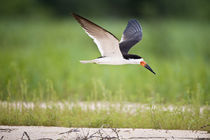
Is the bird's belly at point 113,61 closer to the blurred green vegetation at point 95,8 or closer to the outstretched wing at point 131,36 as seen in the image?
the outstretched wing at point 131,36

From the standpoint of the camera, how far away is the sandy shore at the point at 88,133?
4340 mm

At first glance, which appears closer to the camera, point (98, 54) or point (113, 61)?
point (113, 61)

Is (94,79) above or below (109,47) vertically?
below

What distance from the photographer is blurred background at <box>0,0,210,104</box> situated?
680 centimetres

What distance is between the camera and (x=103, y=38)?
4.29m

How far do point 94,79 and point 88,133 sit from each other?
70.6 inches

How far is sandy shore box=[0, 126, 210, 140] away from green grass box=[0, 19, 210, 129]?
0.26m

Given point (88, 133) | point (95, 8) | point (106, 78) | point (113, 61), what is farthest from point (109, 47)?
point (95, 8)

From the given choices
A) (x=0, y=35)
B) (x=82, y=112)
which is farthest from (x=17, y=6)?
(x=82, y=112)

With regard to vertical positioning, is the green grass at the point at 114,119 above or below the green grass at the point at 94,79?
below

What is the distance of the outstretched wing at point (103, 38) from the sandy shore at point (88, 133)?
0.92 m

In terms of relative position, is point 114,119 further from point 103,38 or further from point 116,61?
point 103,38

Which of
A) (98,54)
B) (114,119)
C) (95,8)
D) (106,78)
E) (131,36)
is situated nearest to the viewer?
(114,119)

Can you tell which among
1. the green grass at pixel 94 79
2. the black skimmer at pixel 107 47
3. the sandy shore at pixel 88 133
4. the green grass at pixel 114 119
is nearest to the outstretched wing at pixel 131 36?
the black skimmer at pixel 107 47
